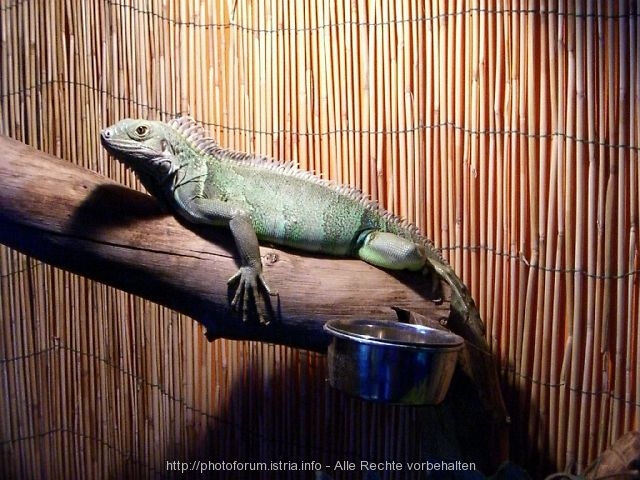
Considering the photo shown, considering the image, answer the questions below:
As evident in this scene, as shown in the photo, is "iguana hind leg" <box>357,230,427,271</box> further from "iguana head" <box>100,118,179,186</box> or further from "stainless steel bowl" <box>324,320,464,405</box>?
"iguana head" <box>100,118,179,186</box>

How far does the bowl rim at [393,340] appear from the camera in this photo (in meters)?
1.77

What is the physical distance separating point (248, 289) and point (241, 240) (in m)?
0.18

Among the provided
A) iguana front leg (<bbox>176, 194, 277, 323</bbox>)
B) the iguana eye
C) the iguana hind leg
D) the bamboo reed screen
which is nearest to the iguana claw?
iguana front leg (<bbox>176, 194, 277, 323</bbox>)

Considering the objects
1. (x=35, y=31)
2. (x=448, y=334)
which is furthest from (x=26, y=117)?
(x=448, y=334)

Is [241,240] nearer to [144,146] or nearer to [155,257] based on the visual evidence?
[155,257]

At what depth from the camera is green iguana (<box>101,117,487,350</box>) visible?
222 cm

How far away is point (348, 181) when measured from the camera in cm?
276

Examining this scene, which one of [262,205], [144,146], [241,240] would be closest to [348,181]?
[262,205]

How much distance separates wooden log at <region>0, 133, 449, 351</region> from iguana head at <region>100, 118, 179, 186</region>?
0.36ft

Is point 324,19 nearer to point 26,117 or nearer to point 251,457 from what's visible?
point 26,117

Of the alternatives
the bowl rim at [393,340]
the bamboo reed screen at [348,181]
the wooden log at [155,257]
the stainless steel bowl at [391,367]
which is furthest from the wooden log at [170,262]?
the bamboo reed screen at [348,181]

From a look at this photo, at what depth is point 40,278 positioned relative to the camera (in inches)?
124

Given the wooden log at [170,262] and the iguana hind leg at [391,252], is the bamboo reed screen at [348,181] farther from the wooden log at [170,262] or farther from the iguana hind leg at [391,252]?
the wooden log at [170,262]

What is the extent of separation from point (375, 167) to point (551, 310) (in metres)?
0.95
